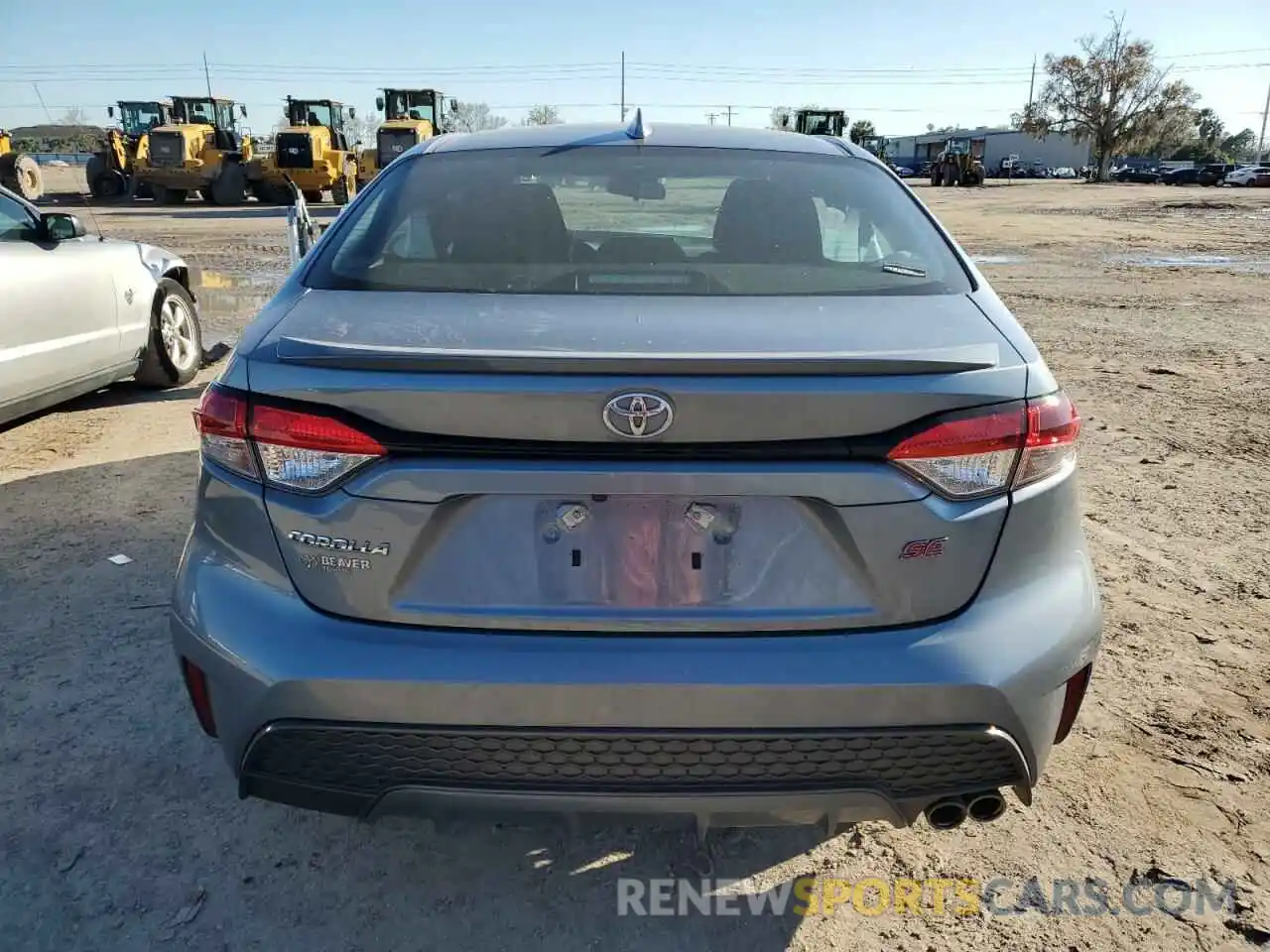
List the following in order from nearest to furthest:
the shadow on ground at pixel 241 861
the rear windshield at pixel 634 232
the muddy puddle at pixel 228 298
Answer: the shadow on ground at pixel 241 861 < the rear windshield at pixel 634 232 < the muddy puddle at pixel 228 298

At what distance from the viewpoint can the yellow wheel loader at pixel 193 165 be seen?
2781 centimetres

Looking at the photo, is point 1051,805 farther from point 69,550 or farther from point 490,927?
point 69,550

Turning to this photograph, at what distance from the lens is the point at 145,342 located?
20.1ft

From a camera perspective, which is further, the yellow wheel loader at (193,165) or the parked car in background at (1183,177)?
the parked car in background at (1183,177)

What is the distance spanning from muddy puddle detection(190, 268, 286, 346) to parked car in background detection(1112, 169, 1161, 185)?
7205cm

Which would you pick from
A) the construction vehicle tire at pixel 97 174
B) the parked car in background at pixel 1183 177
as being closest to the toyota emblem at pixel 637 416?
the construction vehicle tire at pixel 97 174

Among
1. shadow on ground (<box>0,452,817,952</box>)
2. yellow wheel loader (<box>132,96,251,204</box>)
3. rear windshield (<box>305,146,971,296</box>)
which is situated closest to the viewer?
shadow on ground (<box>0,452,817,952</box>)

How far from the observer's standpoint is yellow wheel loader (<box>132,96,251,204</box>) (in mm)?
27812

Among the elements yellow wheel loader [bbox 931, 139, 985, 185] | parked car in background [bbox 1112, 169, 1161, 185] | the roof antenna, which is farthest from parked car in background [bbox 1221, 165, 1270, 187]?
the roof antenna

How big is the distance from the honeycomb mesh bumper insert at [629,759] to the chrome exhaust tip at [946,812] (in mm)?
36

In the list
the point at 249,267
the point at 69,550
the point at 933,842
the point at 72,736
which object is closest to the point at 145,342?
the point at 69,550

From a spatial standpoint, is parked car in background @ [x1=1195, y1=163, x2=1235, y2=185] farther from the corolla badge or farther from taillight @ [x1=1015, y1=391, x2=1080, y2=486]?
the corolla badge

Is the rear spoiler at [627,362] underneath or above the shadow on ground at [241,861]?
above

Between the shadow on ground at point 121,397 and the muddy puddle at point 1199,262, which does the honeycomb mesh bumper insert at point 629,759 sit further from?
the muddy puddle at point 1199,262
